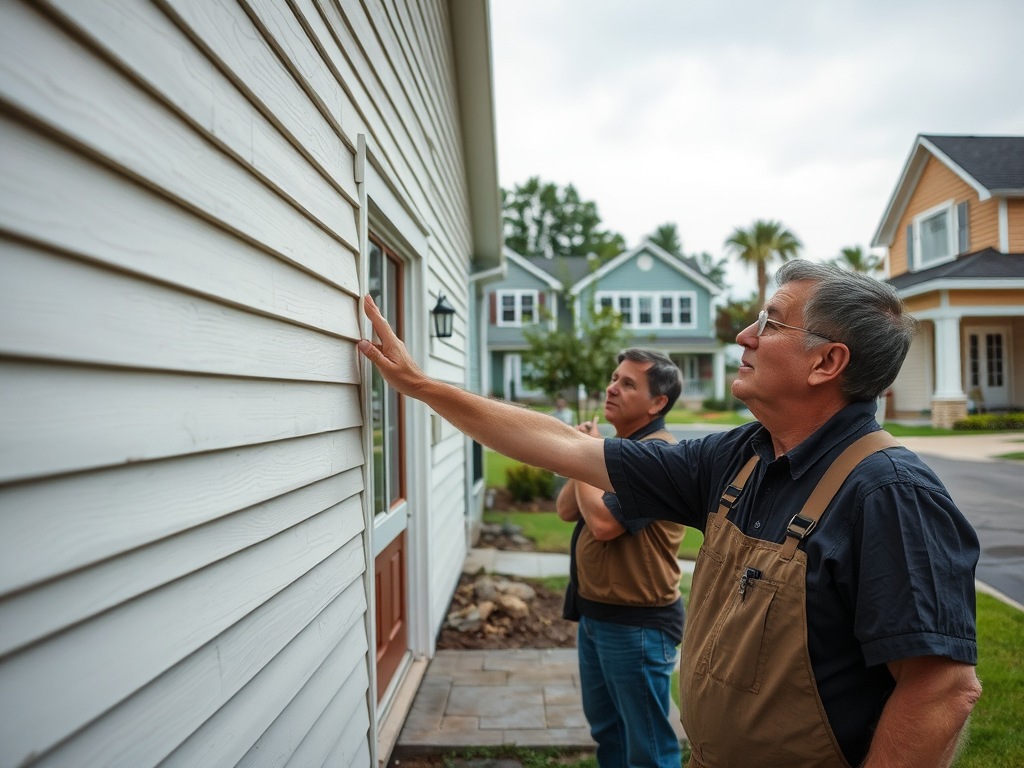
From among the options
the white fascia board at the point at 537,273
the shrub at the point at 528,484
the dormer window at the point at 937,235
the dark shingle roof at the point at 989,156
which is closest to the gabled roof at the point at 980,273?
the dormer window at the point at 937,235

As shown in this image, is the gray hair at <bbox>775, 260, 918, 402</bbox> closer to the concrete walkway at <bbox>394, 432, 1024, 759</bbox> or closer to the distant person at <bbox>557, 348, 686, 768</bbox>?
the distant person at <bbox>557, 348, 686, 768</bbox>

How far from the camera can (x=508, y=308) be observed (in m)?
27.6

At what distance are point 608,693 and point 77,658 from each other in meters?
2.48

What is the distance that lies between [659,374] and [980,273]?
16.5 meters

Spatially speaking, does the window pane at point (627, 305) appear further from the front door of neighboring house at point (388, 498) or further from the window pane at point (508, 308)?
the front door of neighboring house at point (388, 498)

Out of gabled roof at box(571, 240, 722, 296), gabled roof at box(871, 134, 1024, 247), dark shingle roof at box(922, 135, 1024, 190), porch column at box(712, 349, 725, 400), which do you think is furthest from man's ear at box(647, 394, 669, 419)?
porch column at box(712, 349, 725, 400)

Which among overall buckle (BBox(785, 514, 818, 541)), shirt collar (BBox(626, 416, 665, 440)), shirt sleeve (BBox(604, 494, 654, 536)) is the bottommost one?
shirt sleeve (BBox(604, 494, 654, 536))

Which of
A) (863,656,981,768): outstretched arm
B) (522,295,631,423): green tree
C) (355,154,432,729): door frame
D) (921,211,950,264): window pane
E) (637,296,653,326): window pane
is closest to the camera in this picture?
(863,656,981,768): outstretched arm

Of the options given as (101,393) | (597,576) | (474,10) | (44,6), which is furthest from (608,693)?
(474,10)

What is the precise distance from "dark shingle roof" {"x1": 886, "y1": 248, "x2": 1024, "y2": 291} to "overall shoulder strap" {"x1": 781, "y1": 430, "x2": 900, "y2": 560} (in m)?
16.7

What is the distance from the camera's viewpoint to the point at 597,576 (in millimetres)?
2809

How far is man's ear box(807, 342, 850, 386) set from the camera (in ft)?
5.61

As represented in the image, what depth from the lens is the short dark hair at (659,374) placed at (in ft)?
9.68

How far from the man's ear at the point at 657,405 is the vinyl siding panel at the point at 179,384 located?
135 cm
